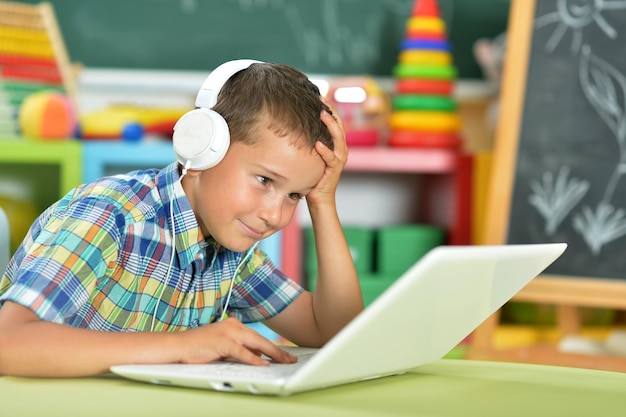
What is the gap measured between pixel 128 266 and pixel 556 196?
170 centimetres

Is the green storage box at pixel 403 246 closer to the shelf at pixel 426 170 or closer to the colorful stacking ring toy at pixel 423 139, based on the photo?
the shelf at pixel 426 170

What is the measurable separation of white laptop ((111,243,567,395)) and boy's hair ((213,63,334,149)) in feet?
1.03

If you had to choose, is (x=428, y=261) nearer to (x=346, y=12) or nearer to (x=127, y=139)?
(x=127, y=139)

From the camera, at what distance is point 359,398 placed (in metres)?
0.72

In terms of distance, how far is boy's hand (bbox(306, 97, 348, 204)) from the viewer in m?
1.12

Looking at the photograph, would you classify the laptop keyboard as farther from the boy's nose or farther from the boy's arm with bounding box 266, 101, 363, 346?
the boy's arm with bounding box 266, 101, 363, 346

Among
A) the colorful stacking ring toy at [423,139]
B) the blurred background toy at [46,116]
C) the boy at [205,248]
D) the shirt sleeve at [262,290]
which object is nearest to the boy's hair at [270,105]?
the boy at [205,248]

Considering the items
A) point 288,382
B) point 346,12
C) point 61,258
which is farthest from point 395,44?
point 288,382

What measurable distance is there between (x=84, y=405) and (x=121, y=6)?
2.48 meters

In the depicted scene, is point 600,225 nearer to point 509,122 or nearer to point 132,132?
point 509,122

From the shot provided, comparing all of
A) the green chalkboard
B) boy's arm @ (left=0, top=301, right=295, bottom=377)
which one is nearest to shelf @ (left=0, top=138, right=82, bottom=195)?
the green chalkboard

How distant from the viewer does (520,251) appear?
2.48 feet

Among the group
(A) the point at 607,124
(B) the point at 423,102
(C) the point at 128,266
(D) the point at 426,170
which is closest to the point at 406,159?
(D) the point at 426,170

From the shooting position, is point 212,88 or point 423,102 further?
point 423,102
